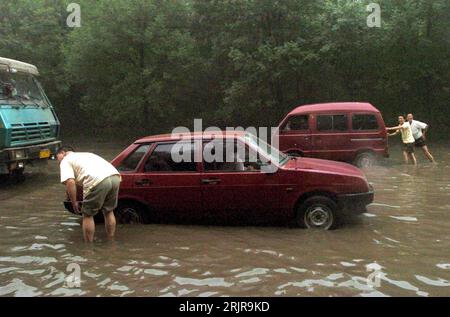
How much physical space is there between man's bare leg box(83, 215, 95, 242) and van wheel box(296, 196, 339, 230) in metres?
2.98

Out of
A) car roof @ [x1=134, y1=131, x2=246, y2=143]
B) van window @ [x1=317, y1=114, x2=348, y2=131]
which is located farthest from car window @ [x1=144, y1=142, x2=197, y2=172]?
van window @ [x1=317, y1=114, x2=348, y2=131]

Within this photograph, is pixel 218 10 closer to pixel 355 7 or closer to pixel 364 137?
pixel 355 7

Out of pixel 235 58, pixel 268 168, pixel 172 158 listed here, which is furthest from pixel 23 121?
pixel 235 58

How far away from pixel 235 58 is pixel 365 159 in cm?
951

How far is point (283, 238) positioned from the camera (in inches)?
258

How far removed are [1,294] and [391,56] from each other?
2051cm

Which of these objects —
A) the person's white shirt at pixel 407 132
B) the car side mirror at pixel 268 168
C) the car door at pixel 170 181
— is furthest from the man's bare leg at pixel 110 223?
the person's white shirt at pixel 407 132

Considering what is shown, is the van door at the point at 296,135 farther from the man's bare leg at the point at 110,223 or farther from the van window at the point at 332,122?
the man's bare leg at the point at 110,223

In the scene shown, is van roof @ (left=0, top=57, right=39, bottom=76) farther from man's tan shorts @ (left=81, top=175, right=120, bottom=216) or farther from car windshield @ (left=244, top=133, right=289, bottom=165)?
car windshield @ (left=244, top=133, right=289, bottom=165)

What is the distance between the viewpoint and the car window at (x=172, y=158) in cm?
715

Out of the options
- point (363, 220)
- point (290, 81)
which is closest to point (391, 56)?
point (290, 81)

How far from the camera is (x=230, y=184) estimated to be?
274 inches

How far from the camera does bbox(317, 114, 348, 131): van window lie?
12.8 m

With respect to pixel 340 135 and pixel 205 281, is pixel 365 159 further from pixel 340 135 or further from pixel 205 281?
pixel 205 281
